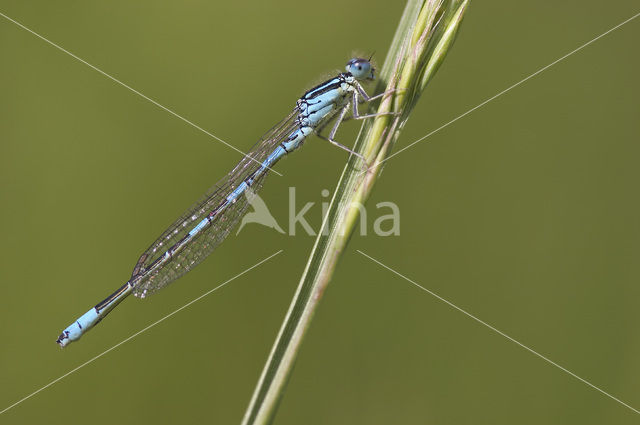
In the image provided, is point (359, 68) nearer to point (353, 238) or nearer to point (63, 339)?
point (353, 238)

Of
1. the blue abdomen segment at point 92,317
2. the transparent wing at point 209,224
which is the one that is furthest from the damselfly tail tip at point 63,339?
the transparent wing at point 209,224

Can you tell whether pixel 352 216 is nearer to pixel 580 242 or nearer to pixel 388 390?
pixel 388 390

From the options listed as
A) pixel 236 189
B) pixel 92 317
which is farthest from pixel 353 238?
pixel 92 317

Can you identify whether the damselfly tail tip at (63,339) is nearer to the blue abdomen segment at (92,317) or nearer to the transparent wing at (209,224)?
the blue abdomen segment at (92,317)

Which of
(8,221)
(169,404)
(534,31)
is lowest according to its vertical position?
(169,404)

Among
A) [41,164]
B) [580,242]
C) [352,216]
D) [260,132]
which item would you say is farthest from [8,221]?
[580,242]

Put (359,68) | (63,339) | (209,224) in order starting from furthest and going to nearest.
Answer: (209,224), (359,68), (63,339)

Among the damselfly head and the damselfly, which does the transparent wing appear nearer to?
the damselfly
